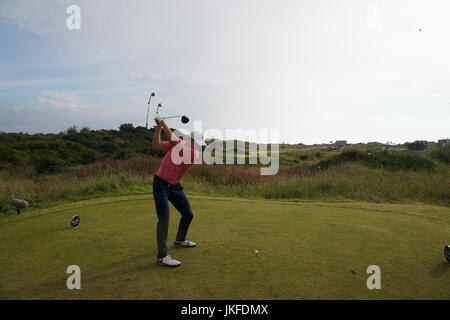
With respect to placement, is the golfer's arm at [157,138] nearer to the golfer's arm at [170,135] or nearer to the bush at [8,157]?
the golfer's arm at [170,135]

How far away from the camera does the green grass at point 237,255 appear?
3865 mm

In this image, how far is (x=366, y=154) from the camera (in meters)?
28.2

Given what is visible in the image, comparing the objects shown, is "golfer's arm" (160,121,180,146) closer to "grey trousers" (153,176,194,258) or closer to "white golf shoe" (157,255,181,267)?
"grey trousers" (153,176,194,258)

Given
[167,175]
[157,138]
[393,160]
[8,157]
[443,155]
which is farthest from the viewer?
[443,155]

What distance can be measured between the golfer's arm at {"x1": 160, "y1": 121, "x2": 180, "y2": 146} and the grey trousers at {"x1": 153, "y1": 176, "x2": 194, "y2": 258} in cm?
67

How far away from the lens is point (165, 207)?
4996mm

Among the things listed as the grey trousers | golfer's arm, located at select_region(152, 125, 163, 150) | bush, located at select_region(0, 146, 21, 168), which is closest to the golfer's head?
golfer's arm, located at select_region(152, 125, 163, 150)

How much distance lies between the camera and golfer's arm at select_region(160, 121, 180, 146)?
15.8 ft

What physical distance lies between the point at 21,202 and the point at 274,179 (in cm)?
1076

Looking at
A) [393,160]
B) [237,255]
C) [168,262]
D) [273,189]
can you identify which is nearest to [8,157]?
[273,189]

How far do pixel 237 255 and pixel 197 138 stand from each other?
198cm

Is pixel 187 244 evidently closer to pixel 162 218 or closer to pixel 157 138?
pixel 162 218
